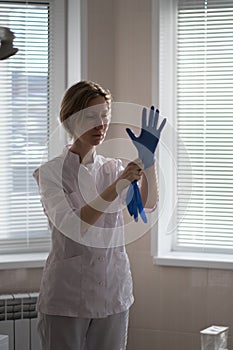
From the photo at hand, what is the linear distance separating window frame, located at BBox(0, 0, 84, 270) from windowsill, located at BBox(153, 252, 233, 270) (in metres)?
0.56

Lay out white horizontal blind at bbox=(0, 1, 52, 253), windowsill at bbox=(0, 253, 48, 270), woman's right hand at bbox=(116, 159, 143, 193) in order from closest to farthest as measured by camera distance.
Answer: woman's right hand at bbox=(116, 159, 143, 193), windowsill at bbox=(0, 253, 48, 270), white horizontal blind at bbox=(0, 1, 52, 253)

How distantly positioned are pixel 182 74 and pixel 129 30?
0.33 m

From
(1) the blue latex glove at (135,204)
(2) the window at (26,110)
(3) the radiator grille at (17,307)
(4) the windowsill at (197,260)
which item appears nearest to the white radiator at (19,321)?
(3) the radiator grille at (17,307)

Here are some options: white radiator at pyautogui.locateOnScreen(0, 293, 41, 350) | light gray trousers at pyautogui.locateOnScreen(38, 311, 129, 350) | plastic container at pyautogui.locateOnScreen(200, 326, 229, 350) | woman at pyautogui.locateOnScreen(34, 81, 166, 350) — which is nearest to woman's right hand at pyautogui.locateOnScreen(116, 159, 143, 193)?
woman at pyautogui.locateOnScreen(34, 81, 166, 350)

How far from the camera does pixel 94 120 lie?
201 centimetres

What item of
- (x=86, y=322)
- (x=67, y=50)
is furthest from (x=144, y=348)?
(x=67, y=50)

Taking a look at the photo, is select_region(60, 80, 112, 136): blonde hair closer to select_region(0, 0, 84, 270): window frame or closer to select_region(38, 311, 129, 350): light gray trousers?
select_region(38, 311, 129, 350): light gray trousers

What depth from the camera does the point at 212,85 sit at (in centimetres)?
308

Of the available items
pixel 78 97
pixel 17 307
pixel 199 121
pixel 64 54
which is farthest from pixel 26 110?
pixel 78 97

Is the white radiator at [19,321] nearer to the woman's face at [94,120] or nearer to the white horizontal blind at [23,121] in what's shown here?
the white horizontal blind at [23,121]

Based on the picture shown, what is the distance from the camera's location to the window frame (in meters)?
3.02

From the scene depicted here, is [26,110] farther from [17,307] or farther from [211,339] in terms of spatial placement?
[211,339]

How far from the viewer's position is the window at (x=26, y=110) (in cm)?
315

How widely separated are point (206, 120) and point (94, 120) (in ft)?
3.92
